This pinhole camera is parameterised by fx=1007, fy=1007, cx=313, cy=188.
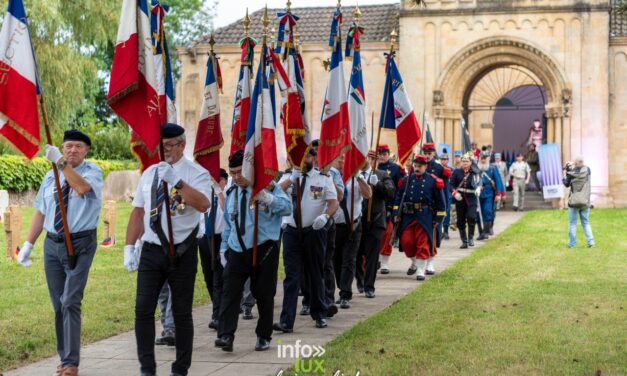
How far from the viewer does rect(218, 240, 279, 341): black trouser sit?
30.4ft

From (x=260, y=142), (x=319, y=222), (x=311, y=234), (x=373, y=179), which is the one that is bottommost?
(x=311, y=234)

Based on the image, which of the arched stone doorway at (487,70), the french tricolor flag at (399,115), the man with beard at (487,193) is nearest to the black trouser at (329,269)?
the french tricolor flag at (399,115)

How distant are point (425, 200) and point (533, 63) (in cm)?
1910

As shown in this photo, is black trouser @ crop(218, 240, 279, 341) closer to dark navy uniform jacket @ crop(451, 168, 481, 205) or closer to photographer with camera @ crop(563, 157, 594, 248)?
photographer with camera @ crop(563, 157, 594, 248)

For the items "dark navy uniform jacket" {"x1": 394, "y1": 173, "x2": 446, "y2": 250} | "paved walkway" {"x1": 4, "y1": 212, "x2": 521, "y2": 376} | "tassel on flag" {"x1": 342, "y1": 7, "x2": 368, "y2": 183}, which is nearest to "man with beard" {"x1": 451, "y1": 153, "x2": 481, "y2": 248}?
"dark navy uniform jacket" {"x1": 394, "y1": 173, "x2": 446, "y2": 250}

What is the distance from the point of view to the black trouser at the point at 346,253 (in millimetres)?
12648

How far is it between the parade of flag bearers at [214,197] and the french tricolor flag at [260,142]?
0.5 inches

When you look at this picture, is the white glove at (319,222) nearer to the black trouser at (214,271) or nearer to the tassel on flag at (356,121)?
the black trouser at (214,271)

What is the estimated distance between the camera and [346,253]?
1271 centimetres

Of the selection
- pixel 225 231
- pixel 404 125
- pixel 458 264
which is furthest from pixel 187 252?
pixel 458 264

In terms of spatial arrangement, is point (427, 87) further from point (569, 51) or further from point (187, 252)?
point (187, 252)

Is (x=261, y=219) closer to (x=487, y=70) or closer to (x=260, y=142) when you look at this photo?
(x=260, y=142)

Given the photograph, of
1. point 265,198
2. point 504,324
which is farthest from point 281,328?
point 504,324

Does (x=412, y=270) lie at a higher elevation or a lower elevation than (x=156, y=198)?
lower
